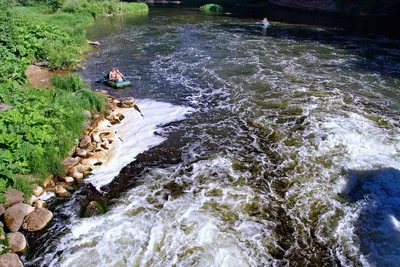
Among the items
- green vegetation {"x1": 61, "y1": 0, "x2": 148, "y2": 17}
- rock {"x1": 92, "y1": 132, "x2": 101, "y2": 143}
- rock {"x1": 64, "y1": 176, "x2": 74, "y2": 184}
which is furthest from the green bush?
green vegetation {"x1": 61, "y1": 0, "x2": 148, "y2": 17}

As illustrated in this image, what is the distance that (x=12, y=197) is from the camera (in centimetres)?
678

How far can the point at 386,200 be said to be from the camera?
23.9ft

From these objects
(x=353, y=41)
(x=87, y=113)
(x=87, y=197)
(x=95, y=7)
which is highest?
(x=95, y=7)

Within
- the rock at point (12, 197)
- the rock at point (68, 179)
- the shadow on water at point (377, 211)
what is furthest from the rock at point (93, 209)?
the shadow on water at point (377, 211)

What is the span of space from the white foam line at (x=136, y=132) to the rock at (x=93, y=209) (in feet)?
2.87

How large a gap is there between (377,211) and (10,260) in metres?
7.59

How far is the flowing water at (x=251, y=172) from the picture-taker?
19.9ft

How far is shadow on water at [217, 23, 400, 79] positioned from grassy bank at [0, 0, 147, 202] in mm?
15020

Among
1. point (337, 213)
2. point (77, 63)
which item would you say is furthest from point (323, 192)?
point (77, 63)

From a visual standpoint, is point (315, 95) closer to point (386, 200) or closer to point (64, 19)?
point (386, 200)

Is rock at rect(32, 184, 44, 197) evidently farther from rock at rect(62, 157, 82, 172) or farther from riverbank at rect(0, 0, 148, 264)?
rock at rect(62, 157, 82, 172)

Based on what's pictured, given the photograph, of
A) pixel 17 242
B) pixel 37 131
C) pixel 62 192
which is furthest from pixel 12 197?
pixel 37 131

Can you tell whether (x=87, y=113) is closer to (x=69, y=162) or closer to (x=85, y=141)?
(x=85, y=141)

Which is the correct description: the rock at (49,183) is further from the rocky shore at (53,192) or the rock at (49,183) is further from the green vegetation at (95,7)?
the green vegetation at (95,7)
